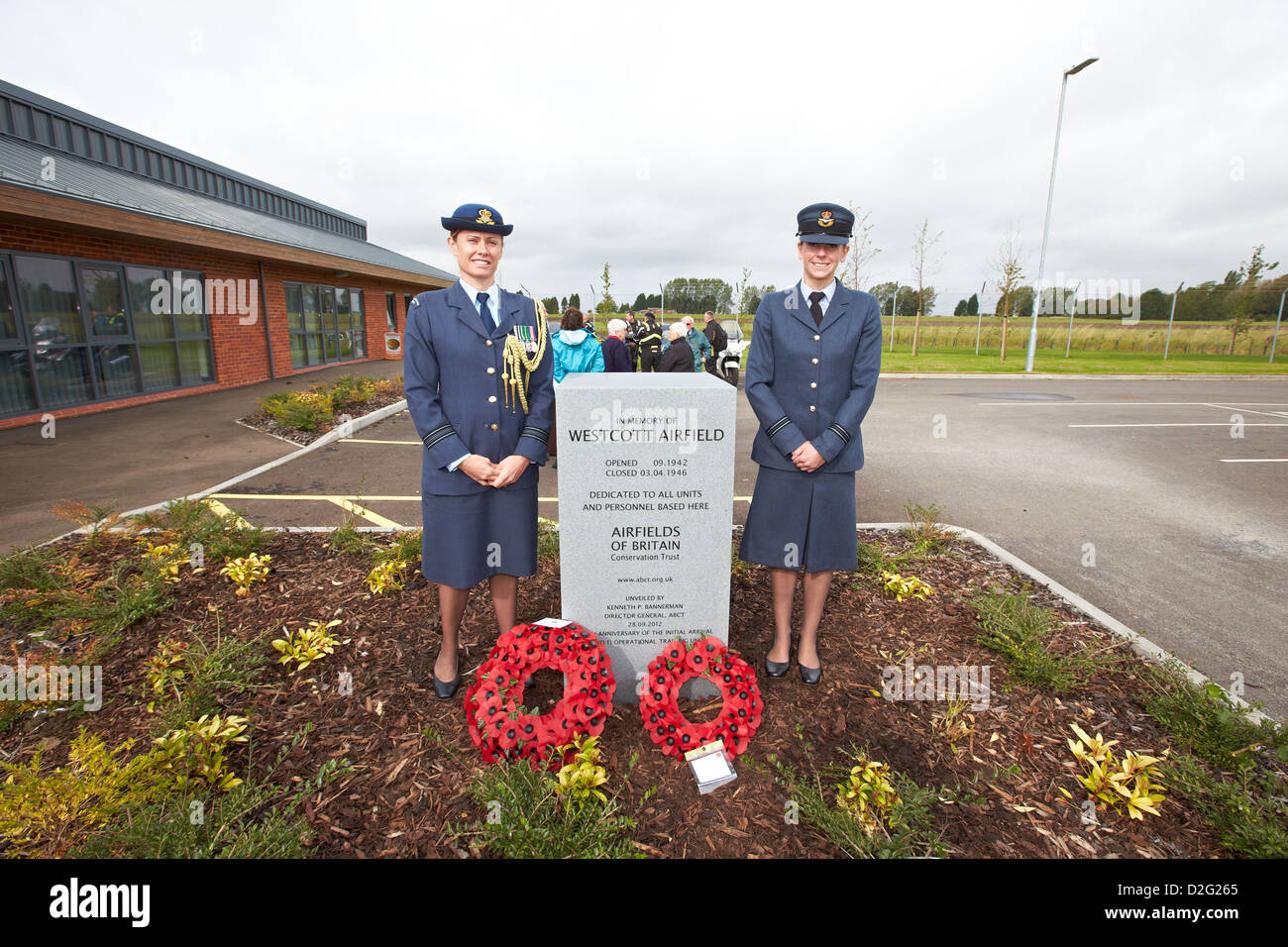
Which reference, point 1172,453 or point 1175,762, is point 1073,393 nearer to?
point 1172,453

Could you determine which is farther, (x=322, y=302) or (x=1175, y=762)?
(x=322, y=302)

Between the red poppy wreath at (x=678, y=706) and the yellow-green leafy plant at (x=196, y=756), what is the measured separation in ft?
5.37

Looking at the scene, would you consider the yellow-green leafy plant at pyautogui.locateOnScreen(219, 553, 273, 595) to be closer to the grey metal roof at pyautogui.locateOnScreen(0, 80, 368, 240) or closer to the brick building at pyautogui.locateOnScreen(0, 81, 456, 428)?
the brick building at pyautogui.locateOnScreen(0, 81, 456, 428)

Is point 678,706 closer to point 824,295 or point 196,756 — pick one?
point 196,756

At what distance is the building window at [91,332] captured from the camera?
8633 mm

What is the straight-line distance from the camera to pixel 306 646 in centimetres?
321

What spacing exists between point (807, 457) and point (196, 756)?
2.83 m

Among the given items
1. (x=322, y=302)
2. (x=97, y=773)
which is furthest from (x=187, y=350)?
(x=97, y=773)

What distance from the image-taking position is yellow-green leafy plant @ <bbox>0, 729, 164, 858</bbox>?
6.48 feet

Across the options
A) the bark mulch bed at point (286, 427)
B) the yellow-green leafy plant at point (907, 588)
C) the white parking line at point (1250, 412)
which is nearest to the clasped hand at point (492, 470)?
the yellow-green leafy plant at point (907, 588)

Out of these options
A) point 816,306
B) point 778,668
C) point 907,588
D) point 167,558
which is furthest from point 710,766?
point 167,558

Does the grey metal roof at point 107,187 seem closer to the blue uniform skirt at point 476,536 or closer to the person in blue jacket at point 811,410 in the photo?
the blue uniform skirt at point 476,536

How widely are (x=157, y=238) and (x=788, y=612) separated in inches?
449

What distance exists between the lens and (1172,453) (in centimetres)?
888
